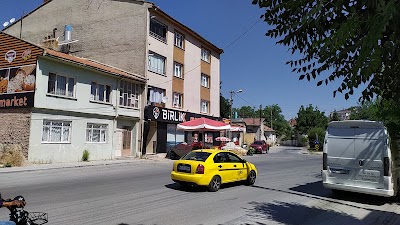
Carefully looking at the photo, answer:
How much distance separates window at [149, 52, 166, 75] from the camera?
28888 millimetres

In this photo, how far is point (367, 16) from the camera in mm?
3053

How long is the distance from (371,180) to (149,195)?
6322mm

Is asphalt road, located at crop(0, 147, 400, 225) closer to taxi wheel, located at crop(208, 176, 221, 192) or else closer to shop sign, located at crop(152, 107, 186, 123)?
taxi wheel, located at crop(208, 176, 221, 192)

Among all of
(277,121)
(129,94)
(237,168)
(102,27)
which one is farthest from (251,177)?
(277,121)

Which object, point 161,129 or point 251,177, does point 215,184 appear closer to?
point 251,177

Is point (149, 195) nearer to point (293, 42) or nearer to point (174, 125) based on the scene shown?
point (293, 42)

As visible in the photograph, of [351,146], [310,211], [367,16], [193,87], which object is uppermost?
[193,87]

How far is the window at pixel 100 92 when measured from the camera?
23438 mm

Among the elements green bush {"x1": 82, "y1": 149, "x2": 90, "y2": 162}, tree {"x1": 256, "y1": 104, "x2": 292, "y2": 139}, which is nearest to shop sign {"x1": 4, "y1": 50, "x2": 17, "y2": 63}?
green bush {"x1": 82, "y1": 149, "x2": 90, "y2": 162}

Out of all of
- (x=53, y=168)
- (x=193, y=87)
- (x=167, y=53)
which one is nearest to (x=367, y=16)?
(x=53, y=168)

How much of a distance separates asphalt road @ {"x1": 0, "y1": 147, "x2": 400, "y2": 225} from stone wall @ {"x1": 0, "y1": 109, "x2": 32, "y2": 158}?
6.76 m

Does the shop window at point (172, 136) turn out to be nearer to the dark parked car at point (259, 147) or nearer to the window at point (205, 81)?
the window at point (205, 81)

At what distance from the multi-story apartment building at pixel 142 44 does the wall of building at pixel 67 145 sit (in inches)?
150

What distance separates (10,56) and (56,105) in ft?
15.1
